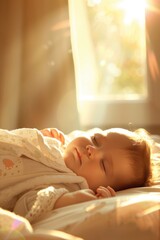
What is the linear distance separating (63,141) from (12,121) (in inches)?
28.2

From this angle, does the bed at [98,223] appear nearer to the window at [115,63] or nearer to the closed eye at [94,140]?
the closed eye at [94,140]

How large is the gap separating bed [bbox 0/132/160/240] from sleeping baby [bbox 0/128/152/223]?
0.15m

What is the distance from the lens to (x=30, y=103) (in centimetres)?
247

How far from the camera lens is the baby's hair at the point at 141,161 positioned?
156cm

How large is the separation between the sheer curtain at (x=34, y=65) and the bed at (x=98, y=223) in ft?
4.67

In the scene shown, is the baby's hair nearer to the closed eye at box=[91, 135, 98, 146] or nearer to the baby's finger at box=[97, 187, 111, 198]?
the closed eye at box=[91, 135, 98, 146]

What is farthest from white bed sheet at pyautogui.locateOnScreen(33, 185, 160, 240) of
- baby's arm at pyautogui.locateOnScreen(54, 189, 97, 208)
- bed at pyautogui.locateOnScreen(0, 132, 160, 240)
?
baby's arm at pyautogui.locateOnScreen(54, 189, 97, 208)

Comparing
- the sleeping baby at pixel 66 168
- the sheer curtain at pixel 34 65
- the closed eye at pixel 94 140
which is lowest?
the sleeping baby at pixel 66 168

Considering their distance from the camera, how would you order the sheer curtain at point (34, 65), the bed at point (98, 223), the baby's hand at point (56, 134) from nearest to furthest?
the bed at point (98, 223) → the baby's hand at point (56, 134) → the sheer curtain at point (34, 65)

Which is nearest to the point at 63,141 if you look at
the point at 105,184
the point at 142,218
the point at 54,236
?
the point at 105,184

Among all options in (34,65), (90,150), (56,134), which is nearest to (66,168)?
(90,150)

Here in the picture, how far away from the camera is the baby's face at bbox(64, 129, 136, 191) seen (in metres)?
1.51

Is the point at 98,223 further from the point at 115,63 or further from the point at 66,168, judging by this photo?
the point at 115,63

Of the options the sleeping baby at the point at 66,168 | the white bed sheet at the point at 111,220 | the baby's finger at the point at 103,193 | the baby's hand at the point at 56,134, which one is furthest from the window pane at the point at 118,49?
the white bed sheet at the point at 111,220
